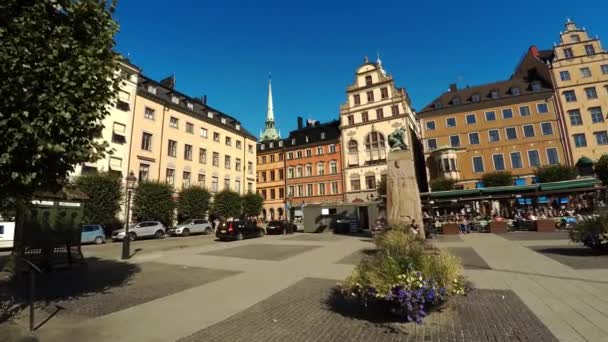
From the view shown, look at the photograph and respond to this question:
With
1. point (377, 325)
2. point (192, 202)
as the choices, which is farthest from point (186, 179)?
point (377, 325)

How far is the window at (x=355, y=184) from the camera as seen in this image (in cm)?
4294

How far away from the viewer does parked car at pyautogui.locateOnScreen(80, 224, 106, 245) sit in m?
20.3

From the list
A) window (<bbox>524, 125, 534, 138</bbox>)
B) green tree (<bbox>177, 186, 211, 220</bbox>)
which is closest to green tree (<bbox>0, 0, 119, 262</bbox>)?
green tree (<bbox>177, 186, 211, 220</bbox>)

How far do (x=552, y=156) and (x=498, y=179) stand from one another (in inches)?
332

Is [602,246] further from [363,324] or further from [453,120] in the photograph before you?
[453,120]

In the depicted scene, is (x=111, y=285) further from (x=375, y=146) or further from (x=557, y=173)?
(x=557, y=173)

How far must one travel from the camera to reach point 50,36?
508cm

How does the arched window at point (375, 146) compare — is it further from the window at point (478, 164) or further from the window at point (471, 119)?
the window at point (471, 119)

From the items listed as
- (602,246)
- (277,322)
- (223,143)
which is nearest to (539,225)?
(602,246)

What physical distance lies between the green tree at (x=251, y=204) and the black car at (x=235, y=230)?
711 inches

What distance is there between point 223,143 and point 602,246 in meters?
39.8

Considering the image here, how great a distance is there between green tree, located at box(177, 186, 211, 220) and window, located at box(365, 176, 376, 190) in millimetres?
22172

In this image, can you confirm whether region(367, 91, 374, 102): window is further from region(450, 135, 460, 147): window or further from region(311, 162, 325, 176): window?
region(311, 162, 325, 176): window

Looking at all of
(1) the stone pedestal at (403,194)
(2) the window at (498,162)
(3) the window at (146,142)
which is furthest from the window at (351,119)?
(1) the stone pedestal at (403,194)
